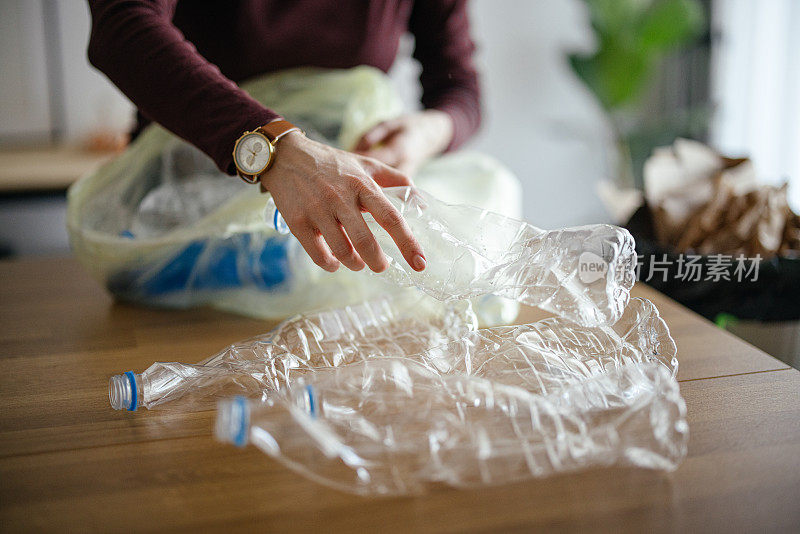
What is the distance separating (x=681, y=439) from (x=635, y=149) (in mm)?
2037

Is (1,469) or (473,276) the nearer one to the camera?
(1,469)

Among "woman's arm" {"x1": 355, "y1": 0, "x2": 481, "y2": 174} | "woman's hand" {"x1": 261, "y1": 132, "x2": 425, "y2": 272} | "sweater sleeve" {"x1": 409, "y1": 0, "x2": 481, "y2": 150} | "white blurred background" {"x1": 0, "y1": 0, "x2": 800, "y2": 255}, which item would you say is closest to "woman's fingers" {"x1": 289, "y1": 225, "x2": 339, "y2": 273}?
"woman's hand" {"x1": 261, "y1": 132, "x2": 425, "y2": 272}

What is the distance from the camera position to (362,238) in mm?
633

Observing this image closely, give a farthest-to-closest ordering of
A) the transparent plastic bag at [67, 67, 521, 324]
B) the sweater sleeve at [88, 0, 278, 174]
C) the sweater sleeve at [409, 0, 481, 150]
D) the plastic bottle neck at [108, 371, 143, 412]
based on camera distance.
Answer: the sweater sleeve at [409, 0, 481, 150] < the transparent plastic bag at [67, 67, 521, 324] < the sweater sleeve at [88, 0, 278, 174] < the plastic bottle neck at [108, 371, 143, 412]

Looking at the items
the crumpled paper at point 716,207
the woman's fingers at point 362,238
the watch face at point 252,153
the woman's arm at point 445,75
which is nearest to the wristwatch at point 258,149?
the watch face at point 252,153

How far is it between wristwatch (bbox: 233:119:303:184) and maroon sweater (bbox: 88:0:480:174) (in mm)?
13

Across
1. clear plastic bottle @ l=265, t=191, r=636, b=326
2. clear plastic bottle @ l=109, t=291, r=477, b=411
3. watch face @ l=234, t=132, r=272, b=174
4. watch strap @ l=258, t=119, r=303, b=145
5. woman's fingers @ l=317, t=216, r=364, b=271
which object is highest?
watch strap @ l=258, t=119, r=303, b=145

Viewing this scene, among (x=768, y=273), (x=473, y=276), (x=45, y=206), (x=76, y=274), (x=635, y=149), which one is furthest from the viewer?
(x=635, y=149)

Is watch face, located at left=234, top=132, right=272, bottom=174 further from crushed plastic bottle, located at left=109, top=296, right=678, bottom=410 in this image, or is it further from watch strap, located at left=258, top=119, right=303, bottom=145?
crushed plastic bottle, located at left=109, top=296, right=678, bottom=410

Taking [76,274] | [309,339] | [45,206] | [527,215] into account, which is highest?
[309,339]

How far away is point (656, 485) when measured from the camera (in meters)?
0.51

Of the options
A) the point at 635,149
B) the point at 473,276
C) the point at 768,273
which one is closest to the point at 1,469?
the point at 473,276

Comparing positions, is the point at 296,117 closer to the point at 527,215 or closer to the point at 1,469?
the point at 1,469

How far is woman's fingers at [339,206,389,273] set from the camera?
2.08 feet
